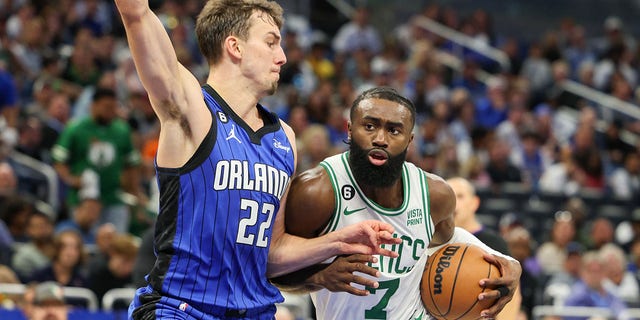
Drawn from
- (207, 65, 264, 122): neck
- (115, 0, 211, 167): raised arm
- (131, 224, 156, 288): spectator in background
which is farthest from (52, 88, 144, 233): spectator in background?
(115, 0, 211, 167): raised arm

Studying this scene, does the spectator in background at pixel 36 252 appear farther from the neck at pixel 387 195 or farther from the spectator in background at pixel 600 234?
the spectator in background at pixel 600 234

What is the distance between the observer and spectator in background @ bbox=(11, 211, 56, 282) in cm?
938

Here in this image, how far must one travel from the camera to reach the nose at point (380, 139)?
507 centimetres

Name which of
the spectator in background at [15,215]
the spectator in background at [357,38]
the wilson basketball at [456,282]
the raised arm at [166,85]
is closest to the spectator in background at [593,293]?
the spectator in background at [15,215]

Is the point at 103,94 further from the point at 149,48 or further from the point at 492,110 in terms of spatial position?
the point at 492,110

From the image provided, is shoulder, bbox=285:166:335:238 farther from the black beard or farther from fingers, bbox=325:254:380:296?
fingers, bbox=325:254:380:296

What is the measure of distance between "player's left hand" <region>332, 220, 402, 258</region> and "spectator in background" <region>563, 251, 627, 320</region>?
21.4 feet

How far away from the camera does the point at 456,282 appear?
5344 mm

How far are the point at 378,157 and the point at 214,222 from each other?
1.05 m

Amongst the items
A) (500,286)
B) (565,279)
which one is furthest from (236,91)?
(565,279)

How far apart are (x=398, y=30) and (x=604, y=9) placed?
18.5 feet

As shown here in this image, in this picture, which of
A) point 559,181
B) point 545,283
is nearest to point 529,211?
point 559,181

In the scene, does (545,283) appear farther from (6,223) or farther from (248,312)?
(248,312)

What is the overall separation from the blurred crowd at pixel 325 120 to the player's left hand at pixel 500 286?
1.70 m
